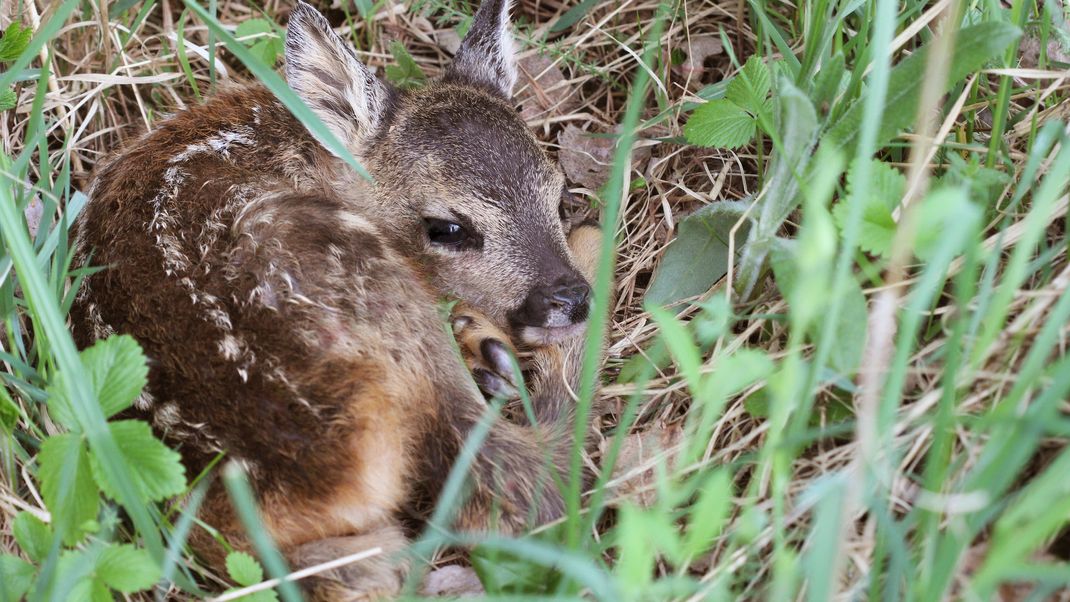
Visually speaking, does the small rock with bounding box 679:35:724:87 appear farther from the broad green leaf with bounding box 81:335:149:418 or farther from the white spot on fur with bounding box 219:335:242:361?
the broad green leaf with bounding box 81:335:149:418

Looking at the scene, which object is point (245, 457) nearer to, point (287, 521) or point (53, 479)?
point (287, 521)

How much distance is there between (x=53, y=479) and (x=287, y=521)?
0.66 meters

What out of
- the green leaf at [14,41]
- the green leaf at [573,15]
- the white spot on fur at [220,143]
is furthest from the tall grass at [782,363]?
the green leaf at [573,15]

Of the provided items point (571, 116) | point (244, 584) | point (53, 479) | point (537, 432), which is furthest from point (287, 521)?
point (571, 116)

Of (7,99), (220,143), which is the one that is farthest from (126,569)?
(7,99)

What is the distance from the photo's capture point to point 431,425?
3.06m

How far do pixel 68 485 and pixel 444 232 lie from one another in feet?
6.15

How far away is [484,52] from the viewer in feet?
14.8

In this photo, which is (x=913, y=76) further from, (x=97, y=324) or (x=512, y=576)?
(x=97, y=324)

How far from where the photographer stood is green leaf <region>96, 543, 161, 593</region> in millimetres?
2588

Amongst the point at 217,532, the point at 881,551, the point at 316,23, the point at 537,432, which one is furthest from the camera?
the point at 316,23

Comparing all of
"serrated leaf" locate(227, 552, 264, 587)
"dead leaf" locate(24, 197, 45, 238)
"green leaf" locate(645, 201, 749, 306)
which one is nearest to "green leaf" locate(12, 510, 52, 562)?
"serrated leaf" locate(227, 552, 264, 587)

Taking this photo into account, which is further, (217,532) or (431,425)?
(431,425)

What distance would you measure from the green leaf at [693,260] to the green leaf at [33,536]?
2225 millimetres
